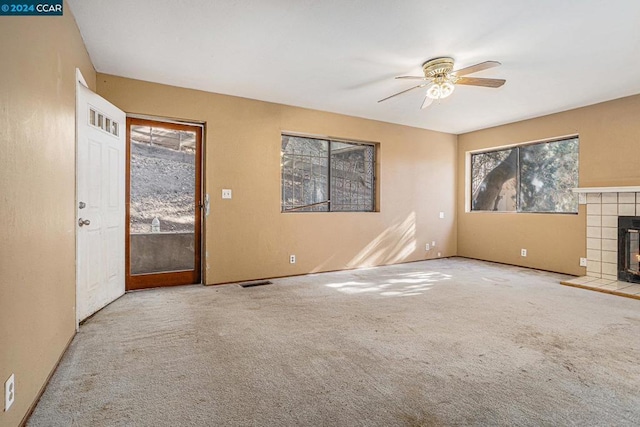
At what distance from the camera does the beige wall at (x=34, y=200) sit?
4.78 feet

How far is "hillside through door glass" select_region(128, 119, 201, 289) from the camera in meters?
3.99

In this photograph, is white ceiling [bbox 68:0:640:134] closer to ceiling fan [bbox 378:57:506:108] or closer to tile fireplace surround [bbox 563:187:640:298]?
ceiling fan [bbox 378:57:506:108]

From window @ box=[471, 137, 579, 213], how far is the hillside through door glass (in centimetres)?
519

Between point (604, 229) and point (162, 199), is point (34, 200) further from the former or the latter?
point (604, 229)

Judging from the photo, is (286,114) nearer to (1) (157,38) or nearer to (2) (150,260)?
(1) (157,38)

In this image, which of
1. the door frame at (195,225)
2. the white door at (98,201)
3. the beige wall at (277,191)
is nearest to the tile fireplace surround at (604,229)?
the beige wall at (277,191)

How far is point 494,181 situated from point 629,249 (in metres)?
2.30

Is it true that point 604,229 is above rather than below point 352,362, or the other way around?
above

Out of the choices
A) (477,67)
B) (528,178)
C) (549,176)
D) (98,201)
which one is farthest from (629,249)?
(98,201)

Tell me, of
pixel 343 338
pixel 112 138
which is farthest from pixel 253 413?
pixel 112 138

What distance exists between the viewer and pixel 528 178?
557 centimetres

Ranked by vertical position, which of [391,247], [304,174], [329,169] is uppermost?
[329,169]

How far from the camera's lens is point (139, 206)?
13.2 ft

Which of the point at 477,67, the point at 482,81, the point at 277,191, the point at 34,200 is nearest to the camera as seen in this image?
the point at 34,200
